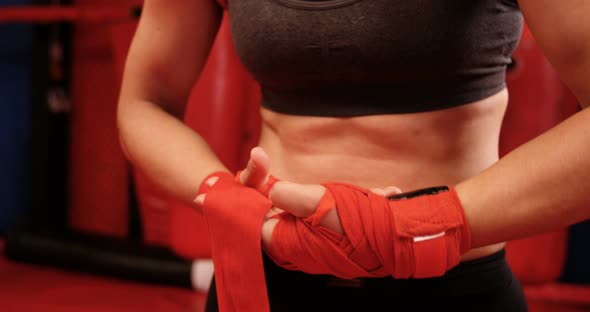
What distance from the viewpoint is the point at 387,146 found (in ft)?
2.01

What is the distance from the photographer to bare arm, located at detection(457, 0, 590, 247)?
47cm

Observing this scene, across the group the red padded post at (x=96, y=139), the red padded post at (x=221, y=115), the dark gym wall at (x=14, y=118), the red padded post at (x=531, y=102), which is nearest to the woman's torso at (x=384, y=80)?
the red padded post at (x=531, y=102)

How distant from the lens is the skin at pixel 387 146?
1.59 ft

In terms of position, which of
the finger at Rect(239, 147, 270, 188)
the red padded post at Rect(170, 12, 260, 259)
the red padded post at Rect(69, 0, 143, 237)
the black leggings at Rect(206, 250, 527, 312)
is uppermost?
the finger at Rect(239, 147, 270, 188)

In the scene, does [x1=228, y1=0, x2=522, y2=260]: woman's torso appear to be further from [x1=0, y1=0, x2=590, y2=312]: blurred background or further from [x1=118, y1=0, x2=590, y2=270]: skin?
[x1=0, y1=0, x2=590, y2=312]: blurred background

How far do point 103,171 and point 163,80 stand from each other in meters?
1.44

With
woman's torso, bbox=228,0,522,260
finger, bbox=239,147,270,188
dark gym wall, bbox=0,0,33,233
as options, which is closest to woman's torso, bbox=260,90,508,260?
woman's torso, bbox=228,0,522,260

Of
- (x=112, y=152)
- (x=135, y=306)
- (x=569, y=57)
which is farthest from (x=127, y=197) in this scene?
(x=569, y=57)

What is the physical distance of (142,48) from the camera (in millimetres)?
741

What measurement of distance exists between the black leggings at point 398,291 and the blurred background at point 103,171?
74 centimetres

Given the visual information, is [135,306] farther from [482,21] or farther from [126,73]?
[482,21]

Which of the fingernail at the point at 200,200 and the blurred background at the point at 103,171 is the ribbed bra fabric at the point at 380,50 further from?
the blurred background at the point at 103,171

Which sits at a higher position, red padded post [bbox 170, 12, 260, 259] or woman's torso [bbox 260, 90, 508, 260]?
woman's torso [bbox 260, 90, 508, 260]

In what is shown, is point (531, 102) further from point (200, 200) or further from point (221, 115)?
point (200, 200)
